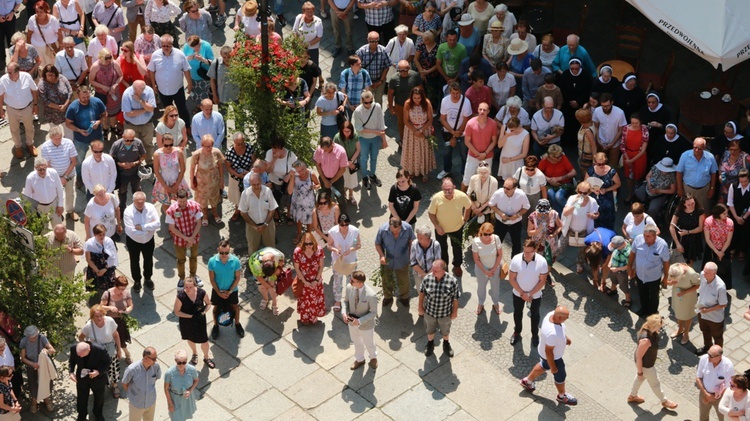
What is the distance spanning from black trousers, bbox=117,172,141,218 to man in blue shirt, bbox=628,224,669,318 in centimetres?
704

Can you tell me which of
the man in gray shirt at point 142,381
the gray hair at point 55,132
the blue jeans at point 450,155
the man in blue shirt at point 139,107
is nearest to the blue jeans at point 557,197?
the blue jeans at point 450,155

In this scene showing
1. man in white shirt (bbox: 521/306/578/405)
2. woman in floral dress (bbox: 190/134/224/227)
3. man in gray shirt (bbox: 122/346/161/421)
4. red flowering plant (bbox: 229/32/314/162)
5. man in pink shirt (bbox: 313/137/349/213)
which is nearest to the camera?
man in gray shirt (bbox: 122/346/161/421)

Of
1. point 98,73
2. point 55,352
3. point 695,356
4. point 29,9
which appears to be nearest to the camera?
point 55,352

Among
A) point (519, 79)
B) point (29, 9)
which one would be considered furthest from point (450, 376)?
point (29, 9)

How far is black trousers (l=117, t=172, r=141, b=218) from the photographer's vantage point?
20.6 meters

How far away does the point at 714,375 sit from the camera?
56.5ft

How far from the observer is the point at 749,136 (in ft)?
66.5

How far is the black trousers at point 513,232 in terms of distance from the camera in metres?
19.7

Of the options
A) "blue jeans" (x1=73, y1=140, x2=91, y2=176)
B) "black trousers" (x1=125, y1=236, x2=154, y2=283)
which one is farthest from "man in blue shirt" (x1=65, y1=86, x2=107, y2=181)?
"black trousers" (x1=125, y1=236, x2=154, y2=283)

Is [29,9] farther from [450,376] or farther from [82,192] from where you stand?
[450,376]

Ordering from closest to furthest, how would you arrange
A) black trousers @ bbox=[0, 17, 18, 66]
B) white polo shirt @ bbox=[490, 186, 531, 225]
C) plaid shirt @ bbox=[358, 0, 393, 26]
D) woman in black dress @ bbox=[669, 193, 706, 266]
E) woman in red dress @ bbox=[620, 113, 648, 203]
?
white polo shirt @ bbox=[490, 186, 531, 225] < woman in black dress @ bbox=[669, 193, 706, 266] < woman in red dress @ bbox=[620, 113, 648, 203] < plaid shirt @ bbox=[358, 0, 393, 26] < black trousers @ bbox=[0, 17, 18, 66]

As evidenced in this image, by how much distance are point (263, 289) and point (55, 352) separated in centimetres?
298

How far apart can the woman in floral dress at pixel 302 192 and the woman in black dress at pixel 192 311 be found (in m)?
2.48

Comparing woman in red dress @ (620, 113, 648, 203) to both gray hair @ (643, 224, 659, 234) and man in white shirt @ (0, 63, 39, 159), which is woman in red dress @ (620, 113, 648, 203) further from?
man in white shirt @ (0, 63, 39, 159)
